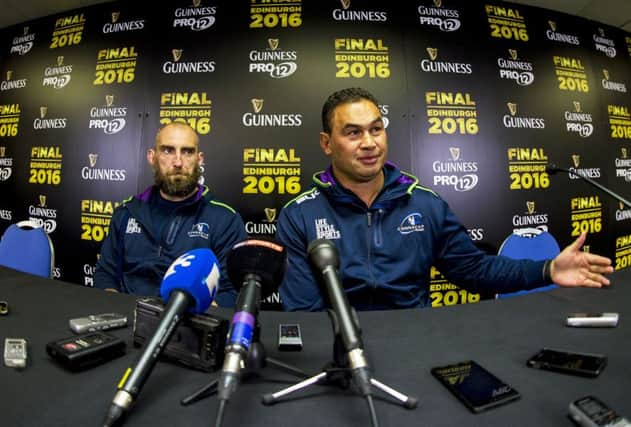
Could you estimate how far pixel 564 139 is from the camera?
130 inches

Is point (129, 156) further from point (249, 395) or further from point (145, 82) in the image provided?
point (249, 395)

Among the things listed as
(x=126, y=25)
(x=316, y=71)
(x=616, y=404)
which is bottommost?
(x=616, y=404)

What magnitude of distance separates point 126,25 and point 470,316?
12.0ft

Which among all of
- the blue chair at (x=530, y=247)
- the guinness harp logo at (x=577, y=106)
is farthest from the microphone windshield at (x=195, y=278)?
the guinness harp logo at (x=577, y=106)

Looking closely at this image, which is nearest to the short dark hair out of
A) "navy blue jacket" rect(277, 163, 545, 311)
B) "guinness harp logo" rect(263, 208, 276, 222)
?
"navy blue jacket" rect(277, 163, 545, 311)

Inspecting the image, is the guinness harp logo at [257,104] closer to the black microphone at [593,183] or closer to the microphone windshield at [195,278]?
the black microphone at [593,183]

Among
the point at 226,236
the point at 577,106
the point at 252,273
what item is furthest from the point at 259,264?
the point at 577,106

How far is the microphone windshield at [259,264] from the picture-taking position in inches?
22.6

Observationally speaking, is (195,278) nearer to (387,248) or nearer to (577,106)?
(387,248)

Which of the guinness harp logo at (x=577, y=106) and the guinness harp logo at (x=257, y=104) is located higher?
the guinness harp logo at (x=577, y=106)

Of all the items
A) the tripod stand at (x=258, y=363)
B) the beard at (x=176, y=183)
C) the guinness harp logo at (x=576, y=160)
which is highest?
the guinness harp logo at (x=576, y=160)

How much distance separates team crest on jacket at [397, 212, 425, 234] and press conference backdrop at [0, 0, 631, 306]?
1.50 meters

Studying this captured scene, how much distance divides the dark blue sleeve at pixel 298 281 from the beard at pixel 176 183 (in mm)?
805

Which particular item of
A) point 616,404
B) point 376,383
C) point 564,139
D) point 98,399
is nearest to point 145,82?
point 98,399
